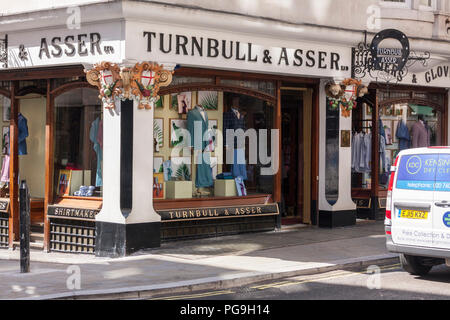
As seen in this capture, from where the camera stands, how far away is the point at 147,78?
13242 mm

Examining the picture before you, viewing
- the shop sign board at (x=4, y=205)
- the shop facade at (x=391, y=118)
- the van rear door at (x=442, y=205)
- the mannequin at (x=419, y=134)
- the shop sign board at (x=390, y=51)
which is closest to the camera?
the van rear door at (x=442, y=205)

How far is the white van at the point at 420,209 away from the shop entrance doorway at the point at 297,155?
5868 mm

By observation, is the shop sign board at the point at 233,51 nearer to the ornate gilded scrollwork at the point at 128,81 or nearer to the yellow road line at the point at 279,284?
the ornate gilded scrollwork at the point at 128,81

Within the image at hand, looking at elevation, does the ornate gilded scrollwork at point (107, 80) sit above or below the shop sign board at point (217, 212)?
above

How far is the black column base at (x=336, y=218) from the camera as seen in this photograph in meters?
16.5

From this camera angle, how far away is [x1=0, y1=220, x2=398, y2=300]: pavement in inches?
400

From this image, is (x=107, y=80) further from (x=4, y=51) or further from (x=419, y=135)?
(x=419, y=135)

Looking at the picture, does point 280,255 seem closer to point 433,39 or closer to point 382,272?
point 382,272

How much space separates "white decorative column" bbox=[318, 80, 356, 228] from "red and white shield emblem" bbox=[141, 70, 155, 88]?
4683mm

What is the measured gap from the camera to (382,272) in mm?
11641

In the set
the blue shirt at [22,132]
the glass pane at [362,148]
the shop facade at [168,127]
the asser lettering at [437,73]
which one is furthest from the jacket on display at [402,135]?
the blue shirt at [22,132]

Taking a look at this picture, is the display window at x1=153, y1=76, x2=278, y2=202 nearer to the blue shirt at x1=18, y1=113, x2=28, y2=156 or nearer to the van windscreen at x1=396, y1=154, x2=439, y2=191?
the blue shirt at x1=18, y1=113, x2=28, y2=156
